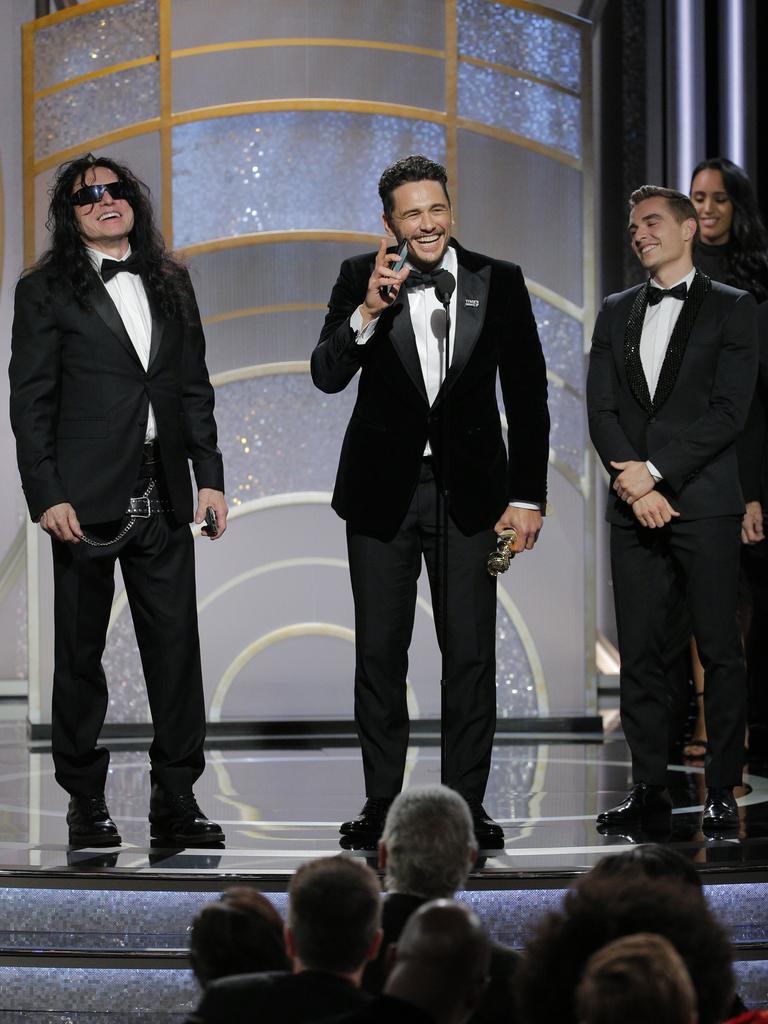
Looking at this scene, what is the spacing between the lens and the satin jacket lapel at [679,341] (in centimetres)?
367

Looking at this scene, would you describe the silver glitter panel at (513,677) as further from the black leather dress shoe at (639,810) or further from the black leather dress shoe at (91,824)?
the black leather dress shoe at (91,824)

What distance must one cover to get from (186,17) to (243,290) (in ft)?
3.12

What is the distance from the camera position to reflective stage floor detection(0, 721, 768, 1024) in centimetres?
303

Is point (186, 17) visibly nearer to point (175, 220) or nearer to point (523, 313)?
point (175, 220)

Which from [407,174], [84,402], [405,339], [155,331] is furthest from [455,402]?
[84,402]

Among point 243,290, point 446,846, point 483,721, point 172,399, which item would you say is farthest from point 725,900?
point 243,290

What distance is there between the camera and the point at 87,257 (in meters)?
3.60

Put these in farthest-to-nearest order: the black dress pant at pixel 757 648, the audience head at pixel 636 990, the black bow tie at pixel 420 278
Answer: the black dress pant at pixel 757 648, the black bow tie at pixel 420 278, the audience head at pixel 636 990

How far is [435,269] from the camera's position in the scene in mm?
3420

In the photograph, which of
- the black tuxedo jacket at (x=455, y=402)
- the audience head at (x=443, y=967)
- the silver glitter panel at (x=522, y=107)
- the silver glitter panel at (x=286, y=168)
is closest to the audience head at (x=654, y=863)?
the audience head at (x=443, y=967)

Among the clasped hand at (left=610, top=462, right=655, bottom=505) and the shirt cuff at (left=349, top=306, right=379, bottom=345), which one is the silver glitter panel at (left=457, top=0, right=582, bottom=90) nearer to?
the clasped hand at (left=610, top=462, right=655, bottom=505)

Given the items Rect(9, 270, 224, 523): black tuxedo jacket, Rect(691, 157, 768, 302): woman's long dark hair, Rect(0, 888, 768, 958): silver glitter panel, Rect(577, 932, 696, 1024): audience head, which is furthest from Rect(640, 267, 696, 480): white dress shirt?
Rect(577, 932, 696, 1024): audience head

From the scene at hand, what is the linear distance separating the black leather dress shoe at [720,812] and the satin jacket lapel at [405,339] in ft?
3.71

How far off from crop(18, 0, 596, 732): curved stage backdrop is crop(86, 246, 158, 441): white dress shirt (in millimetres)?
1968
